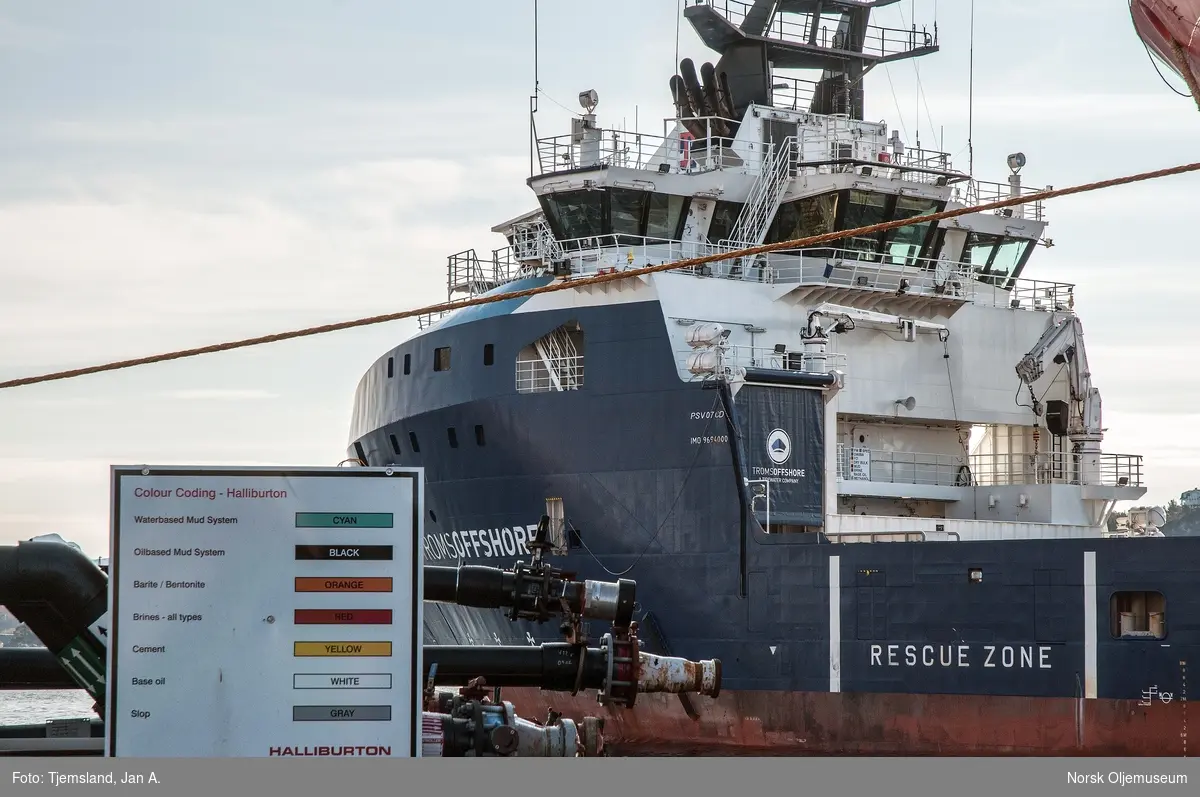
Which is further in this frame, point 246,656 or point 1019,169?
point 1019,169

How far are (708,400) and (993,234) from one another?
29.1 ft

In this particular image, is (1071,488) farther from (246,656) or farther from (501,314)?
(246,656)

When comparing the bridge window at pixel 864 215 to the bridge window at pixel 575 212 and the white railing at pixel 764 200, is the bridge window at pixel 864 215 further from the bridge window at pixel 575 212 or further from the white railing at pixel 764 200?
the bridge window at pixel 575 212

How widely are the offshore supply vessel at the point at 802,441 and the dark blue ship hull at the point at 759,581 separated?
0.12ft

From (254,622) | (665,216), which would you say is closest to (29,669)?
(254,622)

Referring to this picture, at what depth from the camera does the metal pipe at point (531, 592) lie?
48.7ft

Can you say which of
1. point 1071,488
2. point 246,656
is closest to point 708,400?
point 1071,488

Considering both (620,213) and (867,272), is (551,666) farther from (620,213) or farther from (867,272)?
(867,272)

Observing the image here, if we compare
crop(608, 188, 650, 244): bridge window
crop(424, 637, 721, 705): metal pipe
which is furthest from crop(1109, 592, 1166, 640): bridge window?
crop(608, 188, 650, 244): bridge window

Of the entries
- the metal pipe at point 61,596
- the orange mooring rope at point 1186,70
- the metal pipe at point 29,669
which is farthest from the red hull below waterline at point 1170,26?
the metal pipe at point 29,669

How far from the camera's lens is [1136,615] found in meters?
19.0

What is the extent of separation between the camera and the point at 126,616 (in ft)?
31.8

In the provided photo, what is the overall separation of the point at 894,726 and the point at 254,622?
12218 millimetres

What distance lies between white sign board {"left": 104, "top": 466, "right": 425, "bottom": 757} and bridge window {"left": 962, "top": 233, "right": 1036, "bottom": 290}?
20304 millimetres
